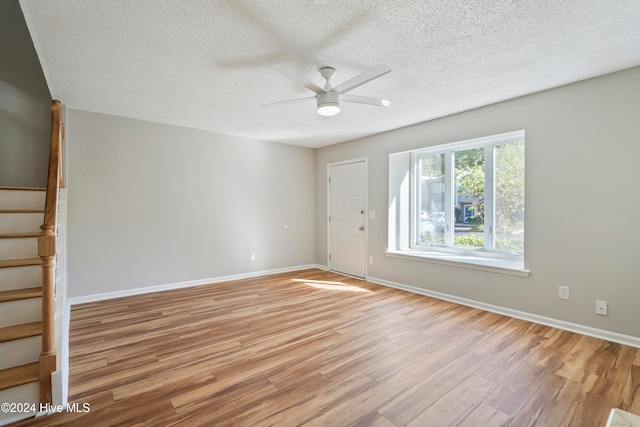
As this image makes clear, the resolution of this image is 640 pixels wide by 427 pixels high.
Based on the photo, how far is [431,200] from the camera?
4.58m

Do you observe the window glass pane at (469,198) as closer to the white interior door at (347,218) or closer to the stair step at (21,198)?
the white interior door at (347,218)

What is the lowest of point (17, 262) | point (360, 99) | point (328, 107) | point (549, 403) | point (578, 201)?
point (549, 403)

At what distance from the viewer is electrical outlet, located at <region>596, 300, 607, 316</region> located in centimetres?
274

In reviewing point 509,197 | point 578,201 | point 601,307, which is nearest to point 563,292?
point 601,307

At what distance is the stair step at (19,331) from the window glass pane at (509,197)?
461 cm

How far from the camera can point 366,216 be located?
16.9ft

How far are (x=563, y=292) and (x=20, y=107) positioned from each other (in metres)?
6.35

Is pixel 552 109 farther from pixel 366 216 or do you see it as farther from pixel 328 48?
pixel 366 216

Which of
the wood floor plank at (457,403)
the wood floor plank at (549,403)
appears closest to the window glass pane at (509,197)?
the wood floor plank at (549,403)

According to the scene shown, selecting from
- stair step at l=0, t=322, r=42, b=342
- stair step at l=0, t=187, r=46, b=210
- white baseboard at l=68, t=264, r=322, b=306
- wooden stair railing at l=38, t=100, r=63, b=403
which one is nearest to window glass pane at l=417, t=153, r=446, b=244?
white baseboard at l=68, t=264, r=322, b=306

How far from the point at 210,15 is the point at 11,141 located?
122 inches

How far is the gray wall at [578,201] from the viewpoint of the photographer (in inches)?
104

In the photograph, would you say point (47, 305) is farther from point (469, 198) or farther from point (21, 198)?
point (469, 198)

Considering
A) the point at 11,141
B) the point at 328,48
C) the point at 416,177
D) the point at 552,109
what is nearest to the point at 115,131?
the point at 11,141
